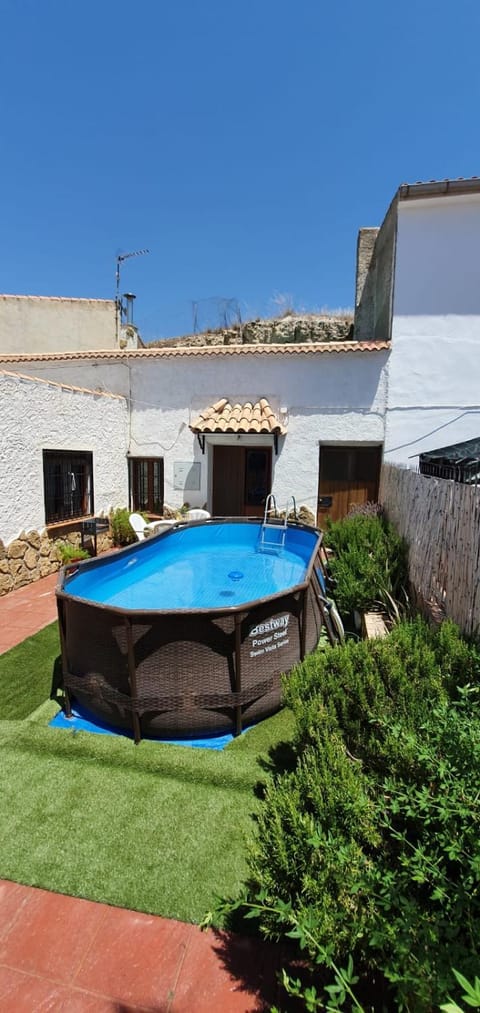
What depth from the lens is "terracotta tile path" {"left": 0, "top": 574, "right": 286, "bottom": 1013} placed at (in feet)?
8.89

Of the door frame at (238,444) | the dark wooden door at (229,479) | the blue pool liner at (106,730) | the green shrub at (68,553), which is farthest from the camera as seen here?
the dark wooden door at (229,479)

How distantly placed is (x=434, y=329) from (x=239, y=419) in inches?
274

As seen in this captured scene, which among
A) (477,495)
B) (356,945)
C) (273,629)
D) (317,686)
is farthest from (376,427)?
(356,945)

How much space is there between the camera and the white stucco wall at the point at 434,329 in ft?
43.9

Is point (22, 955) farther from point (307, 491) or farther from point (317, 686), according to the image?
point (307, 491)

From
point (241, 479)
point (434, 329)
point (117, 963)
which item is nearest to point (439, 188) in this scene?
point (434, 329)

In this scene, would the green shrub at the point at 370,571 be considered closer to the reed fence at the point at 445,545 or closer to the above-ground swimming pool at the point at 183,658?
the reed fence at the point at 445,545

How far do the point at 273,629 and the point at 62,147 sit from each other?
18413mm

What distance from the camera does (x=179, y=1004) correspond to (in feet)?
8.80

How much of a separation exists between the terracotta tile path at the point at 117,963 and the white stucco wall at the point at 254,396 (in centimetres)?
1312

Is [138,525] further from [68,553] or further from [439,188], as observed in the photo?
[439,188]

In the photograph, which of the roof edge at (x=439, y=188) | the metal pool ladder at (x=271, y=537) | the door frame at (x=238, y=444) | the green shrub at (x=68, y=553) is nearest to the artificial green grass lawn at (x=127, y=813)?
the green shrub at (x=68, y=553)

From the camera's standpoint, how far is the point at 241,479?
658 inches

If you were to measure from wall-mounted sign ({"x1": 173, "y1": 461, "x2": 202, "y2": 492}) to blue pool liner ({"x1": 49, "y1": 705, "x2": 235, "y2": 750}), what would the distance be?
10725 mm
